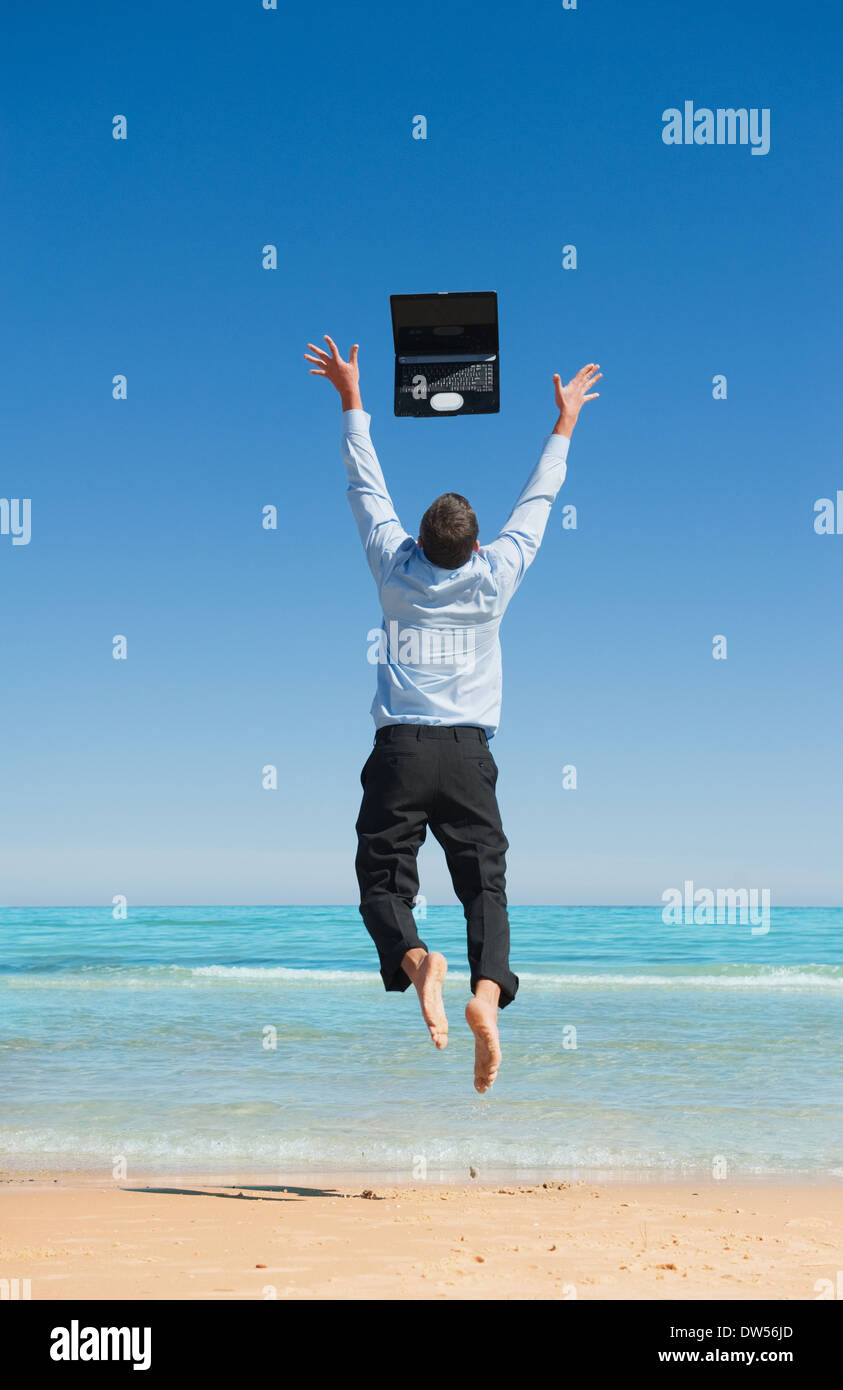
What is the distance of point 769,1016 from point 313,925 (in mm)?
22963

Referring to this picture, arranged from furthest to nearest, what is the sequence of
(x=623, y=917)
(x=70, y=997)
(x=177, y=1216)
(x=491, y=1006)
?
(x=623, y=917) < (x=70, y=997) < (x=177, y=1216) < (x=491, y=1006)

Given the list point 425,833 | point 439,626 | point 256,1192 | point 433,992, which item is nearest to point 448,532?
point 439,626

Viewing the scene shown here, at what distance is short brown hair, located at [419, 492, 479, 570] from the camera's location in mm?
3869

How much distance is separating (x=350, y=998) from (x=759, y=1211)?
10.7 meters

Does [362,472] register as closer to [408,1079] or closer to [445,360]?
[445,360]

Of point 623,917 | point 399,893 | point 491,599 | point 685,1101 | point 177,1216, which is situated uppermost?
point 491,599

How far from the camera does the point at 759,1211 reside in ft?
22.2

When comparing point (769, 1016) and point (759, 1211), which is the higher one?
point (759, 1211)

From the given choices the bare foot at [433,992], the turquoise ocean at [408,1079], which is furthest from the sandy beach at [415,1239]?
the bare foot at [433,992]

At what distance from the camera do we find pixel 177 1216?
6.60 meters

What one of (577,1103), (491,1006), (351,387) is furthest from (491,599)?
(577,1103)
